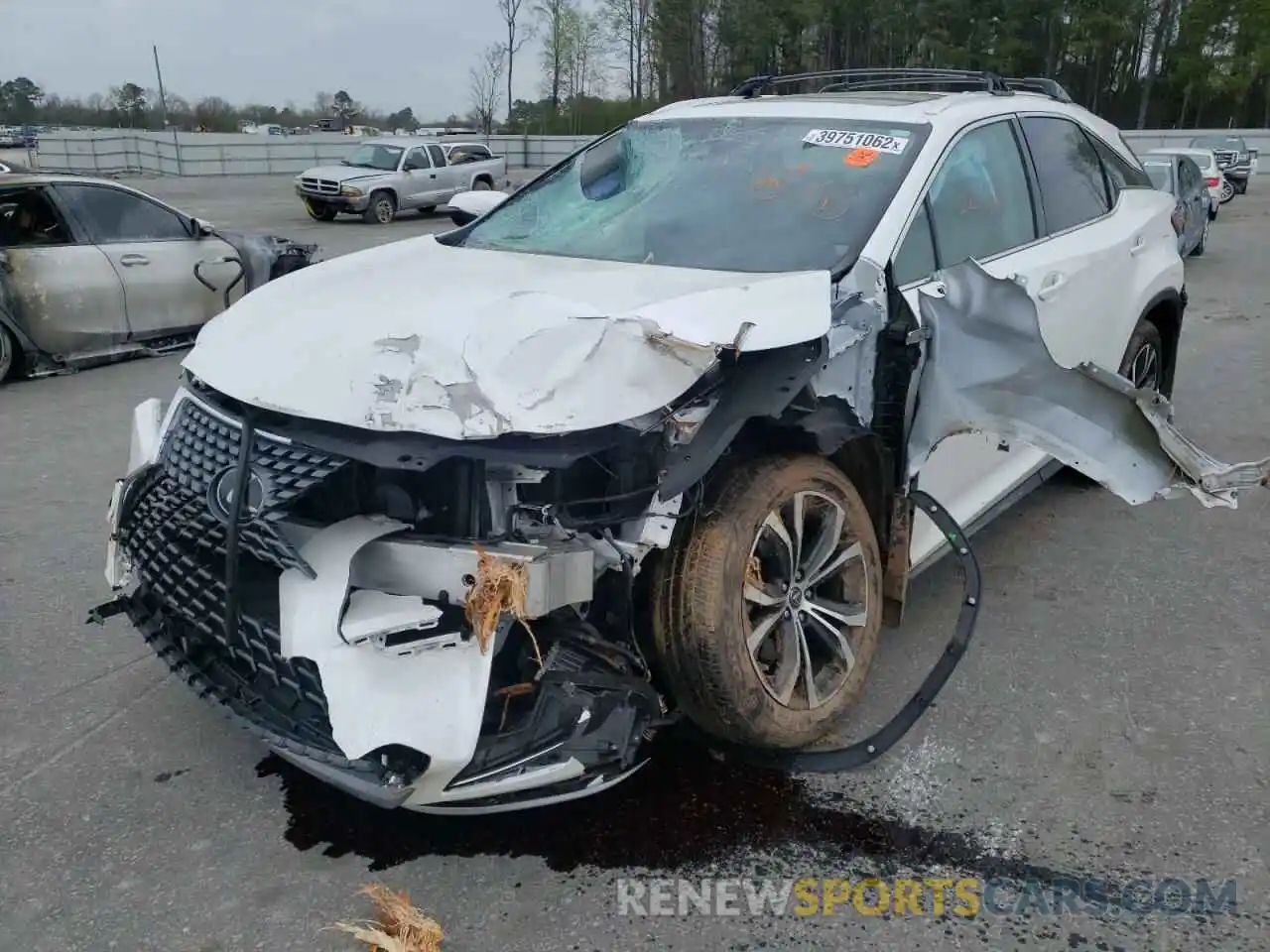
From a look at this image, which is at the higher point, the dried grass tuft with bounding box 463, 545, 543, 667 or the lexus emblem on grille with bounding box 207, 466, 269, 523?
the lexus emblem on grille with bounding box 207, 466, 269, 523

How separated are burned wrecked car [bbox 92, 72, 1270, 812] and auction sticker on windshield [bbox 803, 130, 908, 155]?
0.02 meters

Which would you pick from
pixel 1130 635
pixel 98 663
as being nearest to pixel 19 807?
pixel 98 663

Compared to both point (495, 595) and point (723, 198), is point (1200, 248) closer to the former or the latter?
point (723, 198)

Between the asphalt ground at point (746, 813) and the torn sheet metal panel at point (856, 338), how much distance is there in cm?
107

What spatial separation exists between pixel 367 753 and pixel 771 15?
53.6 meters

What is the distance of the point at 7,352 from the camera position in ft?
25.9

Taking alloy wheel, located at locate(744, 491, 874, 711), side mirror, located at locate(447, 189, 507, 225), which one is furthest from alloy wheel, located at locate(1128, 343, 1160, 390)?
side mirror, located at locate(447, 189, 507, 225)

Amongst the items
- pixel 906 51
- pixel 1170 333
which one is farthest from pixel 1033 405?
pixel 906 51

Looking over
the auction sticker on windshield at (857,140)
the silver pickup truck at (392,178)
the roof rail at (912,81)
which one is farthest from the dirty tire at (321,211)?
the auction sticker on windshield at (857,140)

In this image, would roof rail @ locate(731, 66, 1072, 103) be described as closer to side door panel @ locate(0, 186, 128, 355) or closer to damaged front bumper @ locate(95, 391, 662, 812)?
damaged front bumper @ locate(95, 391, 662, 812)

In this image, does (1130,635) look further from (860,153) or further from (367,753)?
(367,753)

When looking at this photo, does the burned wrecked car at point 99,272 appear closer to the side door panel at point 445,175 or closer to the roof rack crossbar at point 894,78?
the roof rack crossbar at point 894,78

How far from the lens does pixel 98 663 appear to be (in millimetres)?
3785

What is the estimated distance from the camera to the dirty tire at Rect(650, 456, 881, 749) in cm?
275
